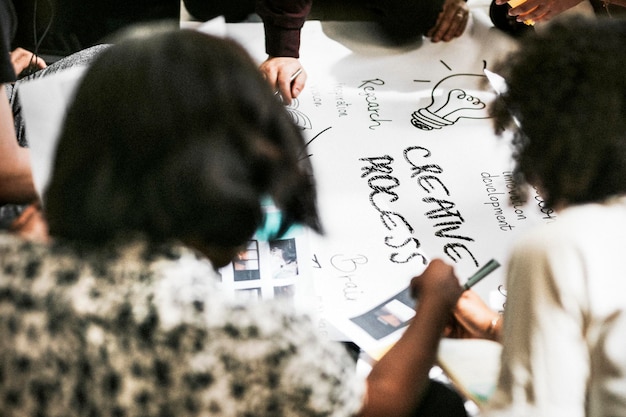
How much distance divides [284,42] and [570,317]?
69cm

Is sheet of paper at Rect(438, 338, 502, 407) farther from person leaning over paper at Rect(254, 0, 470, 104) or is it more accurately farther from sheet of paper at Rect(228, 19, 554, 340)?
person leaning over paper at Rect(254, 0, 470, 104)

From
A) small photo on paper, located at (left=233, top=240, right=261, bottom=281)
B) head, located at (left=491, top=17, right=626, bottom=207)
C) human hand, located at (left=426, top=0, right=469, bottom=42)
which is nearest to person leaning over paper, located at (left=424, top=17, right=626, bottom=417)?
head, located at (left=491, top=17, right=626, bottom=207)

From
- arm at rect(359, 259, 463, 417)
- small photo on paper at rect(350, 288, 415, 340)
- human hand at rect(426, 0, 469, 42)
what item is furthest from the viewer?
human hand at rect(426, 0, 469, 42)

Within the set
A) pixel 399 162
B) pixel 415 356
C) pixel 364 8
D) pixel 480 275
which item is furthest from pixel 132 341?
pixel 364 8

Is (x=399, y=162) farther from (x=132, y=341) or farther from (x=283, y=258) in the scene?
(x=132, y=341)

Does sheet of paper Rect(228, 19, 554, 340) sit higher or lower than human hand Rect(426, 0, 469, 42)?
lower

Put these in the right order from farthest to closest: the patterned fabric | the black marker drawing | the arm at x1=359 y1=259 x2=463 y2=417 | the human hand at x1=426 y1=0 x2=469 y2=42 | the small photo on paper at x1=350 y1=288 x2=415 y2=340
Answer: the human hand at x1=426 y1=0 x2=469 y2=42
the black marker drawing
the small photo on paper at x1=350 y1=288 x2=415 y2=340
the arm at x1=359 y1=259 x2=463 y2=417
the patterned fabric

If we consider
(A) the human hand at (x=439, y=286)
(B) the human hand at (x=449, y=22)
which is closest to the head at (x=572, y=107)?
(A) the human hand at (x=439, y=286)

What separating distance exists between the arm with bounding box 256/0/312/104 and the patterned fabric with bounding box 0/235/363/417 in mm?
619

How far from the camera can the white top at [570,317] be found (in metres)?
0.50

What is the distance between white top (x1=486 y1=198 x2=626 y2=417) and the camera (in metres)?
0.50

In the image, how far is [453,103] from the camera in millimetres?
1058

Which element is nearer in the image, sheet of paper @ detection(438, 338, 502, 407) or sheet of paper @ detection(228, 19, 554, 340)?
sheet of paper @ detection(438, 338, 502, 407)

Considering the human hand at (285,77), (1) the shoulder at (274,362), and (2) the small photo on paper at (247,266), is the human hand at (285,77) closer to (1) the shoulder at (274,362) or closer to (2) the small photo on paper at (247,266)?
(2) the small photo on paper at (247,266)
